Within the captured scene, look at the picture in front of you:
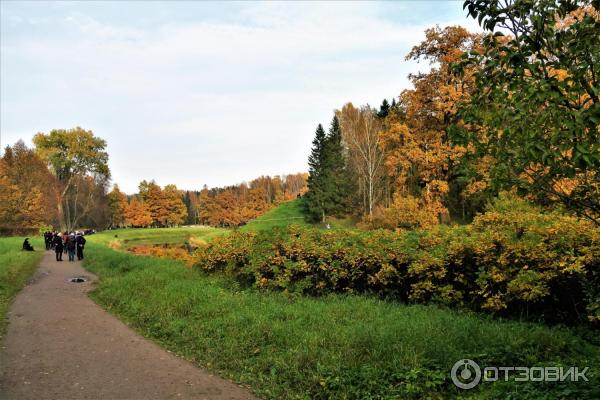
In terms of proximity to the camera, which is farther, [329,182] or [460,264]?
[329,182]

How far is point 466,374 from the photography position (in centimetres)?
507

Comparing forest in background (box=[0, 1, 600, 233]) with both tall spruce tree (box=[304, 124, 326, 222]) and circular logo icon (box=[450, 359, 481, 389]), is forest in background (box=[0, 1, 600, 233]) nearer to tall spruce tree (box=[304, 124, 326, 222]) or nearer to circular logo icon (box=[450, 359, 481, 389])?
tall spruce tree (box=[304, 124, 326, 222])

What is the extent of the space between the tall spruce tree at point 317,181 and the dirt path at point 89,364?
42458 millimetres

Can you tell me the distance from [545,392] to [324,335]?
129 inches

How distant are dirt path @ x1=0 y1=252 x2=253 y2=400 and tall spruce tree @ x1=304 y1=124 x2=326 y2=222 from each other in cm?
4246

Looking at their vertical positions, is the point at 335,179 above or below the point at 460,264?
above

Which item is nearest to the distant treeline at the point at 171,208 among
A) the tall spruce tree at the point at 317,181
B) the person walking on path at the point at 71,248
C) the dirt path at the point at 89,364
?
the tall spruce tree at the point at 317,181

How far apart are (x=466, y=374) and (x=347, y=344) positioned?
1783 millimetres

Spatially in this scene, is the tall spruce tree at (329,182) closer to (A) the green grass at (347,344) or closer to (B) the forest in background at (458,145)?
(B) the forest in background at (458,145)

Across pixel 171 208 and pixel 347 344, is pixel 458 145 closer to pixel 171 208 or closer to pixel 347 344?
pixel 347 344

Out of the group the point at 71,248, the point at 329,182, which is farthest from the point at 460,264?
the point at 329,182

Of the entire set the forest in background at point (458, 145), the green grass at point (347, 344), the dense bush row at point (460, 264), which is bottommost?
the green grass at point (347, 344)

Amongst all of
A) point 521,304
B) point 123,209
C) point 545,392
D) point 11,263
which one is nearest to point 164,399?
point 545,392

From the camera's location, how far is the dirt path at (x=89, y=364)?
5566mm
